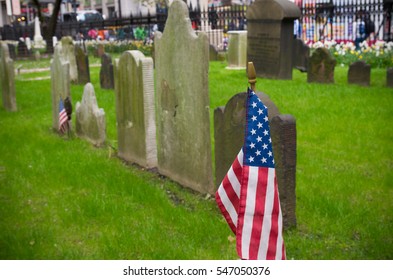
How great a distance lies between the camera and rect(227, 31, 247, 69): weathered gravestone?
17.6 metres

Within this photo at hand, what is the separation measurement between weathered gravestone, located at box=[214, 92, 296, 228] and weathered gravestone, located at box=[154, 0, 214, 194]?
0.41 meters

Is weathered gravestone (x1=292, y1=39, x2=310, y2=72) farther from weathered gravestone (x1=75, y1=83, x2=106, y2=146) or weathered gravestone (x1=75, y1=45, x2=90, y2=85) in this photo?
weathered gravestone (x1=75, y1=83, x2=106, y2=146)

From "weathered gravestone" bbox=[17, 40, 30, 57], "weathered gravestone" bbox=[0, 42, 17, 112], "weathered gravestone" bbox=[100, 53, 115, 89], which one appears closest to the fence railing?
"weathered gravestone" bbox=[100, 53, 115, 89]

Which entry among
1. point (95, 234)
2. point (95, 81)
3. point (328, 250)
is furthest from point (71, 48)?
point (328, 250)

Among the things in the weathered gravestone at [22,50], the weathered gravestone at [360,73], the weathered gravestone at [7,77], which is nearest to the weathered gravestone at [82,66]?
the weathered gravestone at [7,77]

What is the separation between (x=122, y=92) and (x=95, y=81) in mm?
9095

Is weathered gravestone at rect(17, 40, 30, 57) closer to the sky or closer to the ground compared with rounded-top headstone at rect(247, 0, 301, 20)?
closer to the ground

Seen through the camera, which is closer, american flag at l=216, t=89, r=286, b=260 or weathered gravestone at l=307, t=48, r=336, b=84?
american flag at l=216, t=89, r=286, b=260

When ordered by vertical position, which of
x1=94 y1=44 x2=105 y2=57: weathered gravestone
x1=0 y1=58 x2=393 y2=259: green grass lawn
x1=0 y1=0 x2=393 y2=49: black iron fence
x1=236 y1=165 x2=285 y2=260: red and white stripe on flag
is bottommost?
x1=0 y1=58 x2=393 y2=259: green grass lawn

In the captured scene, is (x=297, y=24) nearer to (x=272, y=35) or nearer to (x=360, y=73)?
(x=272, y=35)

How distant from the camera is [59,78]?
885 cm

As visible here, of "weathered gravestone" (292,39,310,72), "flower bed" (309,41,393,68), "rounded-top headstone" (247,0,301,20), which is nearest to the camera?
"rounded-top headstone" (247,0,301,20)

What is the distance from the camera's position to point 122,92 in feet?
23.8

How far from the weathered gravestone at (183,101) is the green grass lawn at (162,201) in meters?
0.24
